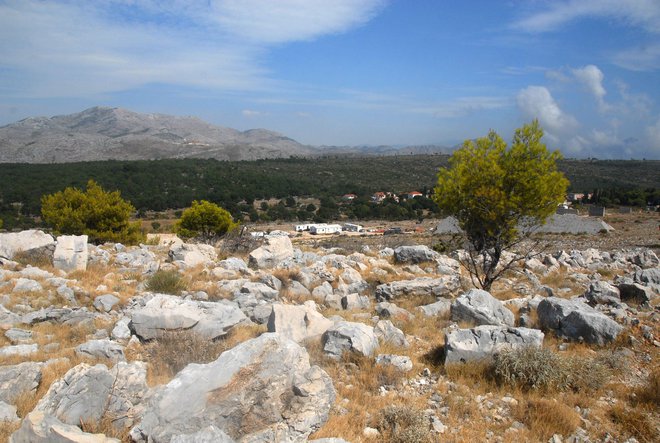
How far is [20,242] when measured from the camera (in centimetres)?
1274

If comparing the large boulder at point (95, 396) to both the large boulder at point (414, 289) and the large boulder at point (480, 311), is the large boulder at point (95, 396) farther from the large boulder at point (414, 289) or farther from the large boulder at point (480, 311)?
the large boulder at point (414, 289)

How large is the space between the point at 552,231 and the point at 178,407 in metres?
46.8

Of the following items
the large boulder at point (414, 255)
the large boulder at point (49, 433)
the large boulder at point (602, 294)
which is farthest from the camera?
the large boulder at point (414, 255)

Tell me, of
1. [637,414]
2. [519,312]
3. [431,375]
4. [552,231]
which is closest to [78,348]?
[431,375]

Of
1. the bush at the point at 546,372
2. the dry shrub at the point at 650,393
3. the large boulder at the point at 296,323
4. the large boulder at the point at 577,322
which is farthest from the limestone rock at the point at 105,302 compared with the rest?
the dry shrub at the point at 650,393

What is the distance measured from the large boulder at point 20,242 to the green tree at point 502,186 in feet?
38.9

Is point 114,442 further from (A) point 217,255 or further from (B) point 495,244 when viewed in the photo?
(A) point 217,255

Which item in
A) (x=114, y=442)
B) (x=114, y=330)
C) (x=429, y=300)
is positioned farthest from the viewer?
(x=429, y=300)

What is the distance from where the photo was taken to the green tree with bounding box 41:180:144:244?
66.1 ft

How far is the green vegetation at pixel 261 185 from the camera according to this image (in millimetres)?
63562

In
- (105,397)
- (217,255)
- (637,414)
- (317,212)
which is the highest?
(105,397)

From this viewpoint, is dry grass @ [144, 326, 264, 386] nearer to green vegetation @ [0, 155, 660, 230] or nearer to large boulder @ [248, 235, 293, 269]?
large boulder @ [248, 235, 293, 269]

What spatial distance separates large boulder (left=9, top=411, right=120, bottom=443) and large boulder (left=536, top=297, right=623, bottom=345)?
7.23m

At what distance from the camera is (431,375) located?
20.2 ft
